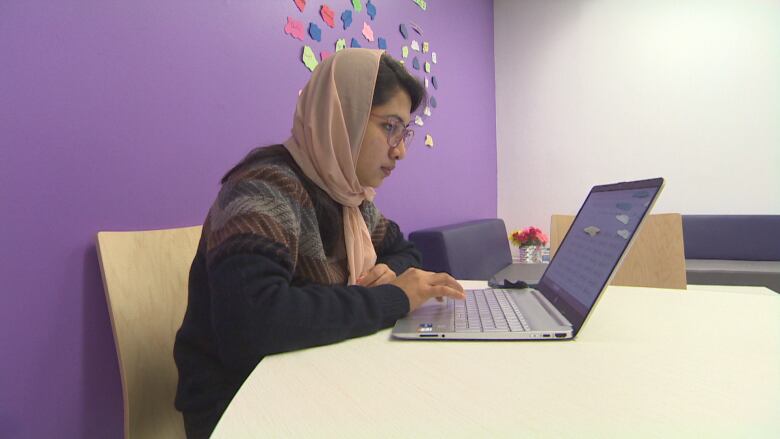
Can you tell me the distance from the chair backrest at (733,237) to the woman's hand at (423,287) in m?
3.22

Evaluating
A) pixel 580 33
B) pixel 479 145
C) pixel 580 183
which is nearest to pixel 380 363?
pixel 479 145

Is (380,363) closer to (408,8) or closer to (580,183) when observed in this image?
(408,8)

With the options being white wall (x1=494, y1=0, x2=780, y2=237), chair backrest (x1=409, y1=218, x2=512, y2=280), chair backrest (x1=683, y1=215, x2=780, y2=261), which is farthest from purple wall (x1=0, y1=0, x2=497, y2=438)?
chair backrest (x1=683, y1=215, x2=780, y2=261)

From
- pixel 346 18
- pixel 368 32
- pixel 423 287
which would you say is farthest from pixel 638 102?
pixel 423 287

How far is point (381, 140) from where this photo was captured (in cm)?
100

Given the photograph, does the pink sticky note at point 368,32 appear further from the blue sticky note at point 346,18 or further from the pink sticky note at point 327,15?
the pink sticky note at point 327,15

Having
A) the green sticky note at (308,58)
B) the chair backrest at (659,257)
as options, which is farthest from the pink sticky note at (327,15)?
the chair backrest at (659,257)

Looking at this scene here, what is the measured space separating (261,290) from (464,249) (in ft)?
6.24

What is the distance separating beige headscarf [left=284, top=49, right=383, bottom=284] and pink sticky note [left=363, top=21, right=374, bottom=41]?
1074mm

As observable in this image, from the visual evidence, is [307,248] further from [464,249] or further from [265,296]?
[464,249]

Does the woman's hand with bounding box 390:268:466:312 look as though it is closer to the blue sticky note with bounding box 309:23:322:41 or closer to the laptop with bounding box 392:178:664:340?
the laptop with bounding box 392:178:664:340

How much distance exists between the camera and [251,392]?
1.68ft

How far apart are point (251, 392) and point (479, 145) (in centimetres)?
320

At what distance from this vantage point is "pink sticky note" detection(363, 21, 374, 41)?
197 cm
